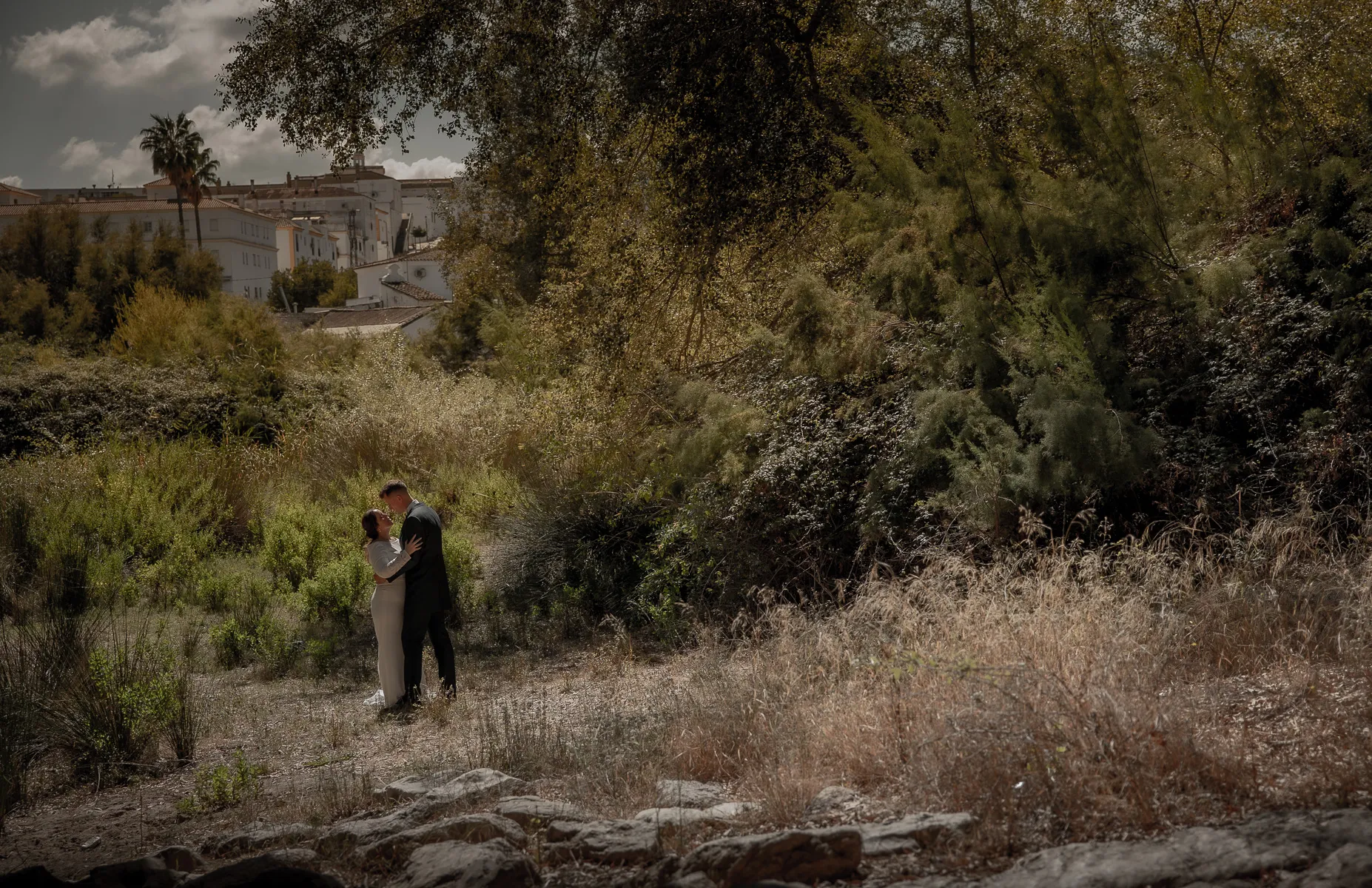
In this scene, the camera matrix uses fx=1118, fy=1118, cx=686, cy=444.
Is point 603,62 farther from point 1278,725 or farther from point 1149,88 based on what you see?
point 1278,725

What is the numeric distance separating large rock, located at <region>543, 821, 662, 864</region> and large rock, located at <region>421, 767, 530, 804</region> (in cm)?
78

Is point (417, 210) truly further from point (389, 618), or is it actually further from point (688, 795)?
point (688, 795)

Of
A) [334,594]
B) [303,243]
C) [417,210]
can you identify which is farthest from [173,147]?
[417,210]

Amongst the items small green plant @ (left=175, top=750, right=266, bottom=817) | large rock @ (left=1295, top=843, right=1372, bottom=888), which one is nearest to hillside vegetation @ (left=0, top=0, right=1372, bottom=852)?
large rock @ (left=1295, top=843, right=1372, bottom=888)

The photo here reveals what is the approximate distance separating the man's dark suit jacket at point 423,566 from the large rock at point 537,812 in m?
3.74

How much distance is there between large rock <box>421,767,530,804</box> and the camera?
17.9 feet

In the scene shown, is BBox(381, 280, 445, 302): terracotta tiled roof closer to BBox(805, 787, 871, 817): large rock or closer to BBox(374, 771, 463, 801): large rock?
BBox(374, 771, 463, 801): large rock

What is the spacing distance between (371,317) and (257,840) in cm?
5248

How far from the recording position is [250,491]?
17562 millimetres

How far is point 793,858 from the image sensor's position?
162 inches

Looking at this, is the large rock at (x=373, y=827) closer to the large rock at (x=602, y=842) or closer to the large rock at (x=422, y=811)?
the large rock at (x=422, y=811)

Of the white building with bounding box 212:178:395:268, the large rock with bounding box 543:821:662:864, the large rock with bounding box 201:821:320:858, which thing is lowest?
the large rock with bounding box 201:821:320:858

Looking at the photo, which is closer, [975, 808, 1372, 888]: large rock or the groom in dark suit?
[975, 808, 1372, 888]: large rock

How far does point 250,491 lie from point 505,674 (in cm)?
940
